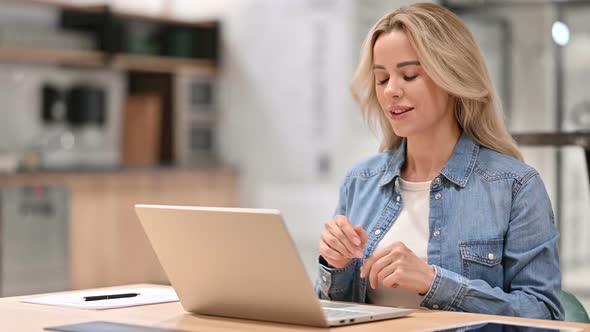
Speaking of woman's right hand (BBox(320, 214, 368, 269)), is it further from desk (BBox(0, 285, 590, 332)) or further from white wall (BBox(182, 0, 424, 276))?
white wall (BBox(182, 0, 424, 276))

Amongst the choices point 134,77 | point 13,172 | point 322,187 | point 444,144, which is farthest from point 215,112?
point 444,144

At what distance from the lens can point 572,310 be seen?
91.7 inches

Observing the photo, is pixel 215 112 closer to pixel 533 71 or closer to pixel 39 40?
pixel 39 40

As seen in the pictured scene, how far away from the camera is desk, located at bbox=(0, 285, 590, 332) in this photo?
1.84 m

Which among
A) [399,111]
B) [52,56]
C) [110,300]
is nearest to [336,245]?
[399,111]

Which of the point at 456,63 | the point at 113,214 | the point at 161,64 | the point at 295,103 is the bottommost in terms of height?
the point at 113,214

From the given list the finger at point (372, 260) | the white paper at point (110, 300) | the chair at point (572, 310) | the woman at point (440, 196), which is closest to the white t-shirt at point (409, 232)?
the woman at point (440, 196)

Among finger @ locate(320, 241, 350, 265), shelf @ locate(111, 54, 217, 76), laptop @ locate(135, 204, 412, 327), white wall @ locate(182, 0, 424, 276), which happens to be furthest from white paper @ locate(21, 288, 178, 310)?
shelf @ locate(111, 54, 217, 76)

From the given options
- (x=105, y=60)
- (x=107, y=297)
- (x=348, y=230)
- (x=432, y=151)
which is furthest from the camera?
(x=105, y=60)

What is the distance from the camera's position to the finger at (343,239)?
212cm

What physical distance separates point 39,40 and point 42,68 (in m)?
0.28

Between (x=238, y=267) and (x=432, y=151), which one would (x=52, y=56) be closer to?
(x=432, y=151)

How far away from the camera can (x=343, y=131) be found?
662 centimetres

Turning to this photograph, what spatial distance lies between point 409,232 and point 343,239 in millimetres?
297
